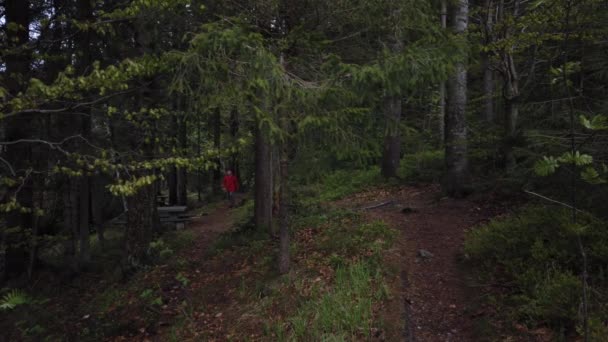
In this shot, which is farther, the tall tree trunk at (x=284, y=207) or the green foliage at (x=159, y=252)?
the green foliage at (x=159, y=252)

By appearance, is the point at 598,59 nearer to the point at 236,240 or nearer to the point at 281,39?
the point at 281,39

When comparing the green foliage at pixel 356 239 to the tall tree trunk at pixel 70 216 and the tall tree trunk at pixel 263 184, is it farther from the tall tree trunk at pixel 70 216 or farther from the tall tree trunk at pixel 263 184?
the tall tree trunk at pixel 70 216

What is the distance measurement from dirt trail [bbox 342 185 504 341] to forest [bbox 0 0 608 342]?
0.13 ft

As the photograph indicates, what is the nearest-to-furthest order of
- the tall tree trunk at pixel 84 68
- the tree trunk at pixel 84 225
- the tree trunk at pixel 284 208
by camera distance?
the tree trunk at pixel 284 208, the tall tree trunk at pixel 84 68, the tree trunk at pixel 84 225

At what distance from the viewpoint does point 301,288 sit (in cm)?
634

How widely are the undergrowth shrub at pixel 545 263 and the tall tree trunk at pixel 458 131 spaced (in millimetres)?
2959

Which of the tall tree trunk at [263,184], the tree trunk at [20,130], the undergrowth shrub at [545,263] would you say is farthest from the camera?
the tall tree trunk at [263,184]

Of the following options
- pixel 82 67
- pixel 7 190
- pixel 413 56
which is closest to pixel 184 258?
pixel 7 190

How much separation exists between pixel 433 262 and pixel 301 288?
7.80ft

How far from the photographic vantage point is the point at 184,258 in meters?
10.2

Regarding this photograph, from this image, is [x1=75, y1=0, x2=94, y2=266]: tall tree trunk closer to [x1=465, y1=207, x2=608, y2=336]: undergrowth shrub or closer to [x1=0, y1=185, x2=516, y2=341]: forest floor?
[x1=0, y1=185, x2=516, y2=341]: forest floor

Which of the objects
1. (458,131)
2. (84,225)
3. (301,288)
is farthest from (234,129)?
(301,288)

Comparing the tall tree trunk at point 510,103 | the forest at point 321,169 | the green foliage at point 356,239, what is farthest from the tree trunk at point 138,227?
the tall tree trunk at point 510,103

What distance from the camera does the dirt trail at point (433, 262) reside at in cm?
513
